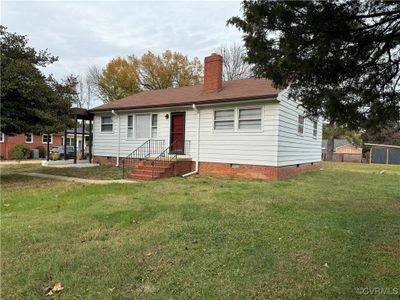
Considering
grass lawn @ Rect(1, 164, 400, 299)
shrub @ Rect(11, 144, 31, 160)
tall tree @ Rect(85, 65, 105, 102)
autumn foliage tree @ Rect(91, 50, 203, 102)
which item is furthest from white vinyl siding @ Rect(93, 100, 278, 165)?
tall tree @ Rect(85, 65, 105, 102)

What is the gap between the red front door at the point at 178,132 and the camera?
14.7 meters

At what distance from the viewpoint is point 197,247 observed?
14.3ft

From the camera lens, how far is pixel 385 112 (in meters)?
Result: 5.60

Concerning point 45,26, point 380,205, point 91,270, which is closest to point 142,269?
point 91,270

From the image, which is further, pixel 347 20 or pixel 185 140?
pixel 185 140

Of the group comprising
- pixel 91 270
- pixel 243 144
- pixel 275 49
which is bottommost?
pixel 91 270

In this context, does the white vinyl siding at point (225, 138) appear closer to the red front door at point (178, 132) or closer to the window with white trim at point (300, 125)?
the red front door at point (178, 132)

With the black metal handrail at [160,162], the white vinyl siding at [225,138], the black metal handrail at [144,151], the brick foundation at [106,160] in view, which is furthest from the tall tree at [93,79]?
the black metal handrail at [160,162]

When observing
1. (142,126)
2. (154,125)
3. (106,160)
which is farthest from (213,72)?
(106,160)

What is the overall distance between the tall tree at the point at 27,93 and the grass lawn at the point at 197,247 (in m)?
4.23

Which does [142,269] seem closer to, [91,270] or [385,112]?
[91,270]

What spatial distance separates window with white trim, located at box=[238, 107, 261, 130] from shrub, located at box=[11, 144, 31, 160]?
81.6 feet

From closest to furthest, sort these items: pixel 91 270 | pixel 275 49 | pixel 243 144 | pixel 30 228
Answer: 1. pixel 91 270
2. pixel 275 49
3. pixel 30 228
4. pixel 243 144

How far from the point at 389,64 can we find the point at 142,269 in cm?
504
